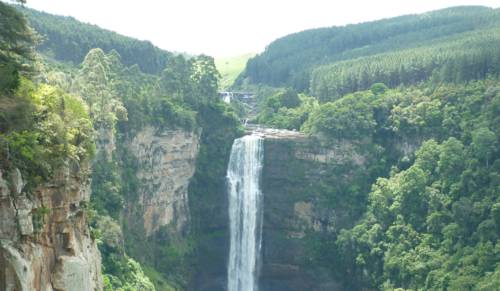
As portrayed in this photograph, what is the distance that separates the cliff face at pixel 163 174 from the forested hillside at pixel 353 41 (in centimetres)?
2670

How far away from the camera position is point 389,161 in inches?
2270

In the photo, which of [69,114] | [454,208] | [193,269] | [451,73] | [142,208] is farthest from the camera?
[451,73]

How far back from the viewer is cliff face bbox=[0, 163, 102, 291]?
1752 centimetres

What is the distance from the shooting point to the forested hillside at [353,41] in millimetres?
87500

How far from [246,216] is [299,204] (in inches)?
186

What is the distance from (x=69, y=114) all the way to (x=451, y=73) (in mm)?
44876

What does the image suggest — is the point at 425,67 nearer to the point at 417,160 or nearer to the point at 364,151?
the point at 364,151

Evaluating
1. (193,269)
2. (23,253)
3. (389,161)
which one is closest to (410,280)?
(389,161)

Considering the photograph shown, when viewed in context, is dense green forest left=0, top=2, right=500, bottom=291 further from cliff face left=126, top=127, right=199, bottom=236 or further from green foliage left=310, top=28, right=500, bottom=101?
cliff face left=126, top=127, right=199, bottom=236

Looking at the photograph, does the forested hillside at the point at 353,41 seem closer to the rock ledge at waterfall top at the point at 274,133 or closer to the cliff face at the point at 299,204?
the rock ledge at waterfall top at the point at 274,133

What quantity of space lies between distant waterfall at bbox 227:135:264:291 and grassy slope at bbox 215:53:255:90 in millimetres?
56075

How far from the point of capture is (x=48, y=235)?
2062 cm

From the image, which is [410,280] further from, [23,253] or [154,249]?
[23,253]

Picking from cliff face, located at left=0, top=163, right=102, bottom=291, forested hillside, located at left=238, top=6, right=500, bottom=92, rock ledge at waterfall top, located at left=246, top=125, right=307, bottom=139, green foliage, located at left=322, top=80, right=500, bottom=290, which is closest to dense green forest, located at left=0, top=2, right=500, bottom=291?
green foliage, located at left=322, top=80, right=500, bottom=290
